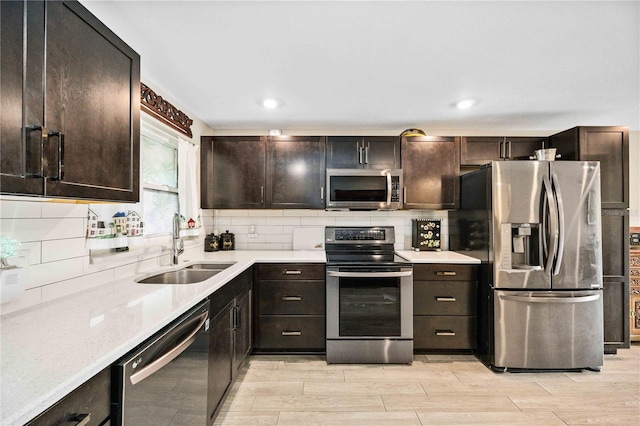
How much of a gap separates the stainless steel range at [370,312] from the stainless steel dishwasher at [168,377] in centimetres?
132

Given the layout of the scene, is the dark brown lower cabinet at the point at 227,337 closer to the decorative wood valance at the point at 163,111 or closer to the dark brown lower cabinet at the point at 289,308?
the dark brown lower cabinet at the point at 289,308

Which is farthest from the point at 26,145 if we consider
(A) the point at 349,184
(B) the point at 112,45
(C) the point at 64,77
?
(A) the point at 349,184

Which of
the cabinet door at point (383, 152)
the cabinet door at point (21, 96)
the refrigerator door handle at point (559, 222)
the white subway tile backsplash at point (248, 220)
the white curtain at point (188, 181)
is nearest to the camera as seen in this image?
the cabinet door at point (21, 96)

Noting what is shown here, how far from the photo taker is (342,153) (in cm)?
331

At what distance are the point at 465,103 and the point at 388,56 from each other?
3.75ft

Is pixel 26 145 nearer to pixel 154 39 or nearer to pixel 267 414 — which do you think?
pixel 154 39

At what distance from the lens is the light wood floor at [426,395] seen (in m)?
2.02

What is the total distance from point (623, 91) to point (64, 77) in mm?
3590

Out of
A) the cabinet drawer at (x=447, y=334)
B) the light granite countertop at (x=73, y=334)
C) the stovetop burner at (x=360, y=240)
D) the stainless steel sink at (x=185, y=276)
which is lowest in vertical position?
the cabinet drawer at (x=447, y=334)

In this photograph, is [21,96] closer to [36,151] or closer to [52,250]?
[36,151]

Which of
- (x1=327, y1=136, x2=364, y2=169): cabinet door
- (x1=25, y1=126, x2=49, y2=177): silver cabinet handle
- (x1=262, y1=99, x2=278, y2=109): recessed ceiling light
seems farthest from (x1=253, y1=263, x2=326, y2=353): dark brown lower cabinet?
(x1=25, y1=126, x2=49, y2=177): silver cabinet handle

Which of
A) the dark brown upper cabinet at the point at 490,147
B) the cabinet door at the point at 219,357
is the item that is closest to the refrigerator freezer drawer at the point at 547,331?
the dark brown upper cabinet at the point at 490,147

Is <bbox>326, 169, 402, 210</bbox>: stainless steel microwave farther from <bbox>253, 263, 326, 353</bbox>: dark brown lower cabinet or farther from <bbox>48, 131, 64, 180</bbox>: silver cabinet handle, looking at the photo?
<bbox>48, 131, 64, 180</bbox>: silver cabinet handle

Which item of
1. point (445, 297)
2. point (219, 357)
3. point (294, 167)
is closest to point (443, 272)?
point (445, 297)
